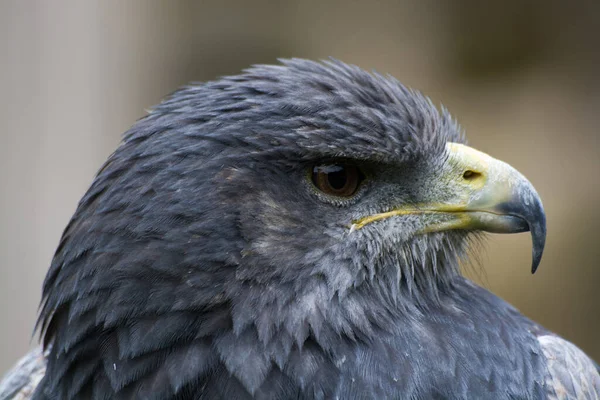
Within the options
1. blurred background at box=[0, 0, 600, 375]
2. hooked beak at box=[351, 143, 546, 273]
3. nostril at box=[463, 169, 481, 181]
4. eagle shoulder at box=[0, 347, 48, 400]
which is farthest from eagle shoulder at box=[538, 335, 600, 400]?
blurred background at box=[0, 0, 600, 375]

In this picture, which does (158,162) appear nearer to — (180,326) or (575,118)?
(180,326)

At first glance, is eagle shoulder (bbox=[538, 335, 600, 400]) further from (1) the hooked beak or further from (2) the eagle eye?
(2) the eagle eye

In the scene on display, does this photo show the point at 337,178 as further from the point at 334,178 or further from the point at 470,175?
the point at 470,175

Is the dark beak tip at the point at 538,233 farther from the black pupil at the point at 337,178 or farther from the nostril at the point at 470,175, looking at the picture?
the black pupil at the point at 337,178

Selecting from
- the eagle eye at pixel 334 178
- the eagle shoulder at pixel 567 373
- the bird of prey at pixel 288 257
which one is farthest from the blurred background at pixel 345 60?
the eagle eye at pixel 334 178

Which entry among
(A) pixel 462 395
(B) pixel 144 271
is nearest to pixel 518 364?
(A) pixel 462 395

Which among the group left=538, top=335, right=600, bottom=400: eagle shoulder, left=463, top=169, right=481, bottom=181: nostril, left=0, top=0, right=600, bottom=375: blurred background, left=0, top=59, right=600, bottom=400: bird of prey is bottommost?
left=0, top=0, right=600, bottom=375: blurred background
